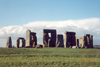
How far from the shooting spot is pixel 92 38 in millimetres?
37875

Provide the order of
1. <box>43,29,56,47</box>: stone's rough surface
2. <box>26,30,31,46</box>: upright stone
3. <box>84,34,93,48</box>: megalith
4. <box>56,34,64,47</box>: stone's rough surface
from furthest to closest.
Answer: <box>26,30,31,46</box>: upright stone → <box>84,34,93,48</box>: megalith → <box>43,29,56,47</box>: stone's rough surface → <box>56,34,64,47</box>: stone's rough surface

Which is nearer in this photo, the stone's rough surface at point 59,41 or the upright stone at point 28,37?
the stone's rough surface at point 59,41

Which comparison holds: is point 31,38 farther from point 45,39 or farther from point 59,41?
point 59,41

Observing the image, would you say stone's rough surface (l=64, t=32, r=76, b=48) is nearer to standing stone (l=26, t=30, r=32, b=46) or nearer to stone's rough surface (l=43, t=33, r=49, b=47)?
stone's rough surface (l=43, t=33, r=49, b=47)

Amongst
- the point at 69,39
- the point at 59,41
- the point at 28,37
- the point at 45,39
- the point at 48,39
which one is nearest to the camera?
the point at 59,41

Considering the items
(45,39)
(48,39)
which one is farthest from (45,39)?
(48,39)

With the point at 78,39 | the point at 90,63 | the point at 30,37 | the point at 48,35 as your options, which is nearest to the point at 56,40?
the point at 48,35

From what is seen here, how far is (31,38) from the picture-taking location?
39.8 metres

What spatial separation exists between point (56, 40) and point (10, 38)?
32.1ft

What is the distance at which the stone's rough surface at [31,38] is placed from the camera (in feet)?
130

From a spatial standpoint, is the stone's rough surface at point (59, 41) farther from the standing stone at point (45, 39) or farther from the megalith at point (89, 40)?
the megalith at point (89, 40)

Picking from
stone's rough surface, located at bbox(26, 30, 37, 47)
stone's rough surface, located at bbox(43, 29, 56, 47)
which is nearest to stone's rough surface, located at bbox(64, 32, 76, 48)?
stone's rough surface, located at bbox(43, 29, 56, 47)

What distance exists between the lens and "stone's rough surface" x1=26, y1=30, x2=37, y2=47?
130 ft

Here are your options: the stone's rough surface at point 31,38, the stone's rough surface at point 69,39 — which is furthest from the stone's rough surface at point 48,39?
the stone's rough surface at point 31,38
